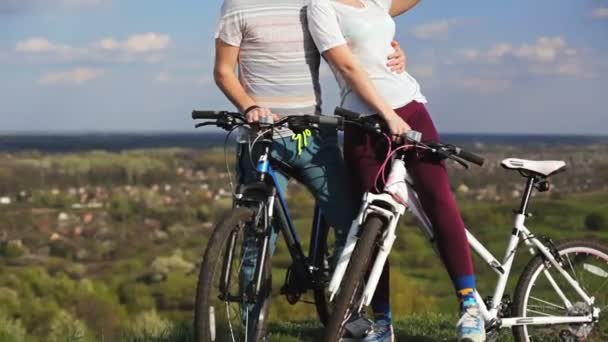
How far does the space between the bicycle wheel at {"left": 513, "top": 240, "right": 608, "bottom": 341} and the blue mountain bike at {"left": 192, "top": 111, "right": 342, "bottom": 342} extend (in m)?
1.13

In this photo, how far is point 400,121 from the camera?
3.69m

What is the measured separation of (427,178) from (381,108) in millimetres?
383

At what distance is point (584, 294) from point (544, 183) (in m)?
0.59

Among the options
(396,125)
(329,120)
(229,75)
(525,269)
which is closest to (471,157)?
(396,125)

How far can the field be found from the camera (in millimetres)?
63656

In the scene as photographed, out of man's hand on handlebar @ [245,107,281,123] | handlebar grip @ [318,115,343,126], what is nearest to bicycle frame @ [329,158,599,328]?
handlebar grip @ [318,115,343,126]

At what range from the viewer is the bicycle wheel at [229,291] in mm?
3551

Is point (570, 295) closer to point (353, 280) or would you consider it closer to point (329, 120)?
point (353, 280)

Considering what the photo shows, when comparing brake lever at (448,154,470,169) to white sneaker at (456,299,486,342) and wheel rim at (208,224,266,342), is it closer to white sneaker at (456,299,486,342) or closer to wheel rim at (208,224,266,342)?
white sneaker at (456,299,486,342)

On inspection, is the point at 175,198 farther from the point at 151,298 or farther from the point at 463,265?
the point at 463,265

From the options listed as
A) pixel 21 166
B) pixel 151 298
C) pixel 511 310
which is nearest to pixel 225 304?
pixel 511 310

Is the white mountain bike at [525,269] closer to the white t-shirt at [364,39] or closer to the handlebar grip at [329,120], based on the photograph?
the handlebar grip at [329,120]

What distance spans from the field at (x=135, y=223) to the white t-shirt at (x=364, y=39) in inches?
1580

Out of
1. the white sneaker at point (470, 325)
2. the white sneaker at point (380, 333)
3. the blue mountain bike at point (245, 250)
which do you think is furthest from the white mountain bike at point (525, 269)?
the blue mountain bike at point (245, 250)
